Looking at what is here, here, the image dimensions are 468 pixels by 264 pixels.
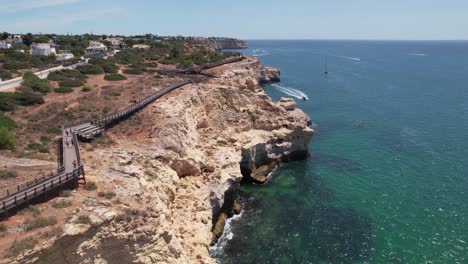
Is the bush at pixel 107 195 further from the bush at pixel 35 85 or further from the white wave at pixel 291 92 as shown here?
the white wave at pixel 291 92

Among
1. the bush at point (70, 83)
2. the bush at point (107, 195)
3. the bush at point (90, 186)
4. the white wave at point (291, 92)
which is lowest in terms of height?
the white wave at point (291, 92)

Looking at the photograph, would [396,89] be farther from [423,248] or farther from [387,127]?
[423,248]

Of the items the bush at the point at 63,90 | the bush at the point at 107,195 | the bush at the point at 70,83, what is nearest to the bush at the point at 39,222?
the bush at the point at 107,195

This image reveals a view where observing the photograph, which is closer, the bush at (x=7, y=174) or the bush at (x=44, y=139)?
the bush at (x=7, y=174)

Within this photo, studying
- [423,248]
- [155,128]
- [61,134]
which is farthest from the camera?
[155,128]

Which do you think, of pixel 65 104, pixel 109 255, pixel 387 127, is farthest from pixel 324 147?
pixel 109 255

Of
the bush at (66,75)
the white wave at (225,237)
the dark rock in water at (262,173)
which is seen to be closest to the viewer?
the white wave at (225,237)
